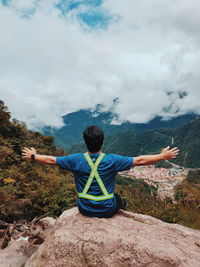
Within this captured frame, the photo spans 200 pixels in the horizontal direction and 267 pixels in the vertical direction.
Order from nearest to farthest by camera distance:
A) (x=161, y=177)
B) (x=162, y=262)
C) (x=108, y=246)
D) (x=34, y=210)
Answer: (x=162, y=262)
(x=108, y=246)
(x=34, y=210)
(x=161, y=177)

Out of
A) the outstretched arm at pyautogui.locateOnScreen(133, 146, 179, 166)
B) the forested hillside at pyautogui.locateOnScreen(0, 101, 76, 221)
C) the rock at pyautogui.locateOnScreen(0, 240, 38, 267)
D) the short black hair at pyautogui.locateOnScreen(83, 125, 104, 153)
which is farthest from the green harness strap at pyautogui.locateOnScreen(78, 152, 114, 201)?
the forested hillside at pyautogui.locateOnScreen(0, 101, 76, 221)

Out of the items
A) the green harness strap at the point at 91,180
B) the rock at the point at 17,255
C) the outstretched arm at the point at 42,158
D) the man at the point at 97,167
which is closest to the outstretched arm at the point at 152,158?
the man at the point at 97,167

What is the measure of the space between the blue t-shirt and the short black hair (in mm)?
186

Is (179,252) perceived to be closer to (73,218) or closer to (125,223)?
(125,223)

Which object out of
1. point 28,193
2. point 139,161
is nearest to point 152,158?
point 139,161

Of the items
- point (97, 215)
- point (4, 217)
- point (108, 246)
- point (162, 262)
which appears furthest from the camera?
point (4, 217)

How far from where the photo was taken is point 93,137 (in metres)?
3.03

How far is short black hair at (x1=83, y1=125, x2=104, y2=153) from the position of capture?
3.02 metres

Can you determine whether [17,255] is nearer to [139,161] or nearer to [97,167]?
[97,167]

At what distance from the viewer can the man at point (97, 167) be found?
3.07 meters

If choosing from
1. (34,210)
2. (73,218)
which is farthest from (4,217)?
(73,218)

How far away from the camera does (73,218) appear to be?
3.47 metres

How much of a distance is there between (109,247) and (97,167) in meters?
1.18

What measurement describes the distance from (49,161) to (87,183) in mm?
761
